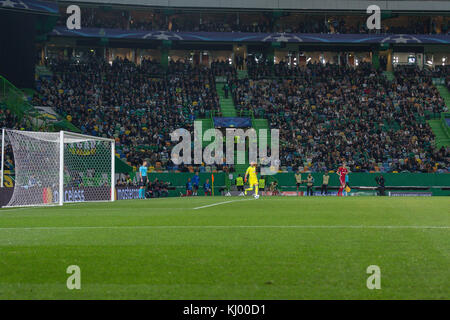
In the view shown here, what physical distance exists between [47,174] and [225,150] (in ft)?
72.8

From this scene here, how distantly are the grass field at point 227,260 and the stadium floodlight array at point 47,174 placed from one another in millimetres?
12722

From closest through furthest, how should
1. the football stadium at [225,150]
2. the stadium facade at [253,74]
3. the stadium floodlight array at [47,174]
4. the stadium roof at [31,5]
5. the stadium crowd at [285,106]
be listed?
the football stadium at [225,150]
the stadium floodlight array at [47,174]
the stadium roof at [31,5]
the stadium crowd at [285,106]
the stadium facade at [253,74]

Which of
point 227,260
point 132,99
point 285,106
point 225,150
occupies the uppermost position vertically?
point 132,99

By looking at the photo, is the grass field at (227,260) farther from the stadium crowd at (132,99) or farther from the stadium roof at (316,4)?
the stadium roof at (316,4)

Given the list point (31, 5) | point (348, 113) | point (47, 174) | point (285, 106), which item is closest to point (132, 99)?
point (31, 5)

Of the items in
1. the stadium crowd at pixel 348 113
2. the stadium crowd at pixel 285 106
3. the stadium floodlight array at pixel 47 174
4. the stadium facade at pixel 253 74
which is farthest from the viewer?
the stadium facade at pixel 253 74

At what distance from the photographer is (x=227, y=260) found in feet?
27.4

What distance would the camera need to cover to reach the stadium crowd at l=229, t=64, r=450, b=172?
1929 inches

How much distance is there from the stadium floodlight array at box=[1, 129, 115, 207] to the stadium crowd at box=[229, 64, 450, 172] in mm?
19135

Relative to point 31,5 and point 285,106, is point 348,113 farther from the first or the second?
point 31,5

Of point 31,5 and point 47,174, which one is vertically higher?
point 31,5

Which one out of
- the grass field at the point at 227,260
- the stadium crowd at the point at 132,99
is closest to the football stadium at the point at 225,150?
the grass field at the point at 227,260

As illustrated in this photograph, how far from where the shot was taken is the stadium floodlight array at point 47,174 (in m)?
26.3

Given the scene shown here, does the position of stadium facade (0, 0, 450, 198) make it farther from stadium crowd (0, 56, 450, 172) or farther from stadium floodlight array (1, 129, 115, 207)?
stadium floodlight array (1, 129, 115, 207)
